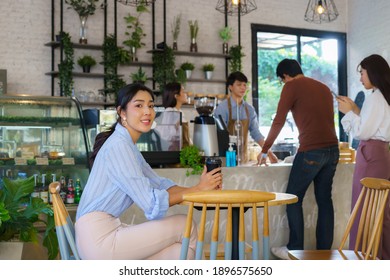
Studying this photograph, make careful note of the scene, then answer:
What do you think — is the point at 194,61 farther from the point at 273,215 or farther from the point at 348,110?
the point at 348,110

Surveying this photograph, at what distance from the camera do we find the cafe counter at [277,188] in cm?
440

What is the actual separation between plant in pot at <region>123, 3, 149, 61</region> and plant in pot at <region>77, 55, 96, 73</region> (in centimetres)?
51

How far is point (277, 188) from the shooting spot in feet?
15.7

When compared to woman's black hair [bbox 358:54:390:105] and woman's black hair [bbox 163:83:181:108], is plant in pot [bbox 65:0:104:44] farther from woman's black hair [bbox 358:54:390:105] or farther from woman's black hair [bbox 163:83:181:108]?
woman's black hair [bbox 358:54:390:105]

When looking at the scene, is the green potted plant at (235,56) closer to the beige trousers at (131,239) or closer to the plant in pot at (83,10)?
the plant in pot at (83,10)

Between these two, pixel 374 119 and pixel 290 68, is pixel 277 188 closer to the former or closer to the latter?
pixel 290 68

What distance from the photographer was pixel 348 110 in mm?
4129

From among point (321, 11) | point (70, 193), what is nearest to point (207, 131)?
point (70, 193)

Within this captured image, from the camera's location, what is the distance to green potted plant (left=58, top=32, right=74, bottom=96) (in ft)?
24.7

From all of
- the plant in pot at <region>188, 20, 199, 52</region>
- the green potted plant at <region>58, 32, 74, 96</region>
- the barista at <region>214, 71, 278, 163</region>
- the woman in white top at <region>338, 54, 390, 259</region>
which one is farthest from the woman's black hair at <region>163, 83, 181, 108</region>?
the plant in pot at <region>188, 20, 199, 52</region>

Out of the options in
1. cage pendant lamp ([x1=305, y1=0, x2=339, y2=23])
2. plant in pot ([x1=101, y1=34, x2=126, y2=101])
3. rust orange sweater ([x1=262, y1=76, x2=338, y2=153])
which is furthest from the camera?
plant in pot ([x1=101, y1=34, x2=126, y2=101])

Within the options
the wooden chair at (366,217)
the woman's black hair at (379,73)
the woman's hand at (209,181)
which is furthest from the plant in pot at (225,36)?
the woman's hand at (209,181)

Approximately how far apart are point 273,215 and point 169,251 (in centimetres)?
255
